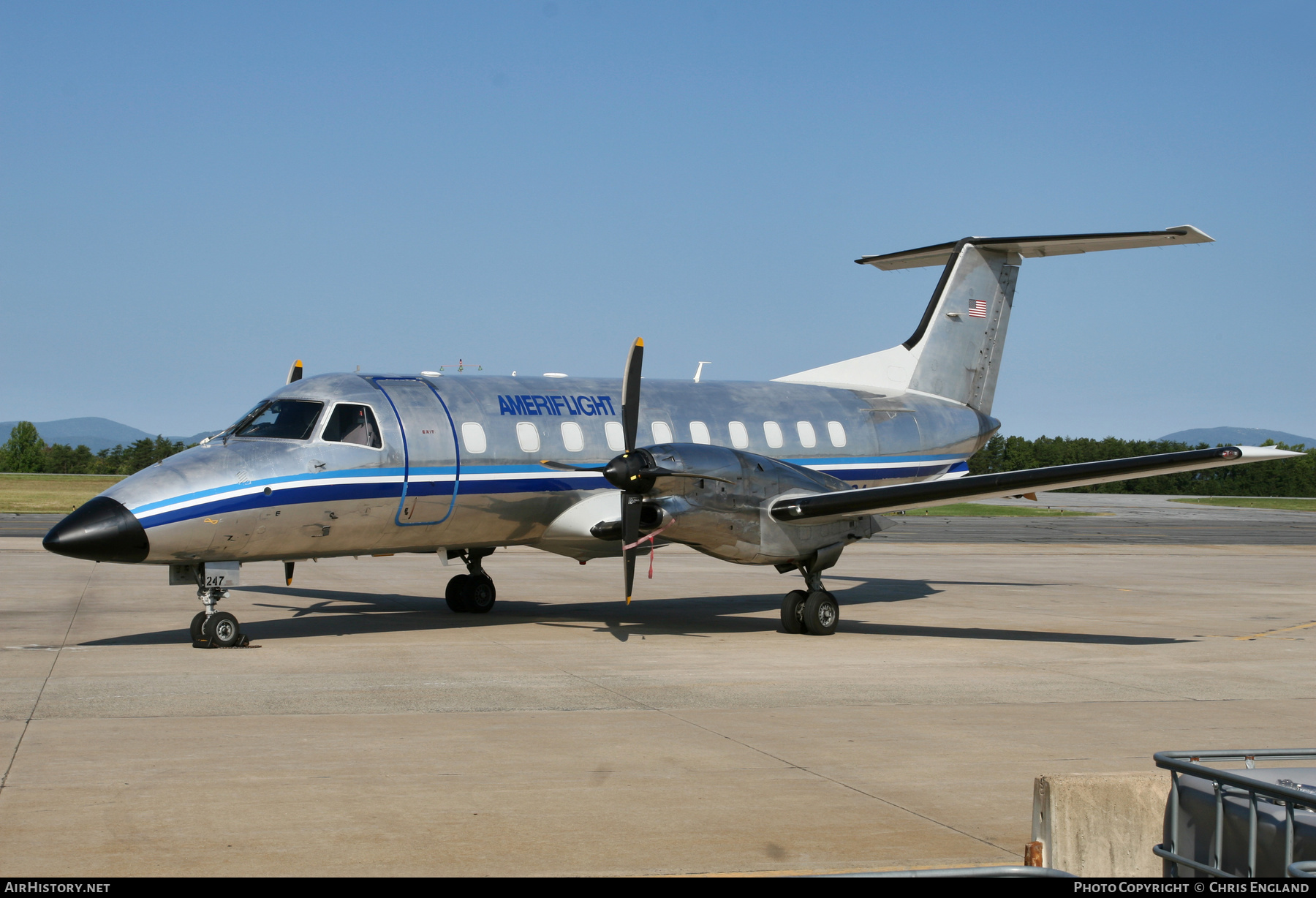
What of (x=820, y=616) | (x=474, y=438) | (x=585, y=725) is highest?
(x=474, y=438)

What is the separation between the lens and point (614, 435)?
51.6ft

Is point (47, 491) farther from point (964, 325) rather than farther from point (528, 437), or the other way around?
point (964, 325)

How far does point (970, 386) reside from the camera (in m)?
20.1

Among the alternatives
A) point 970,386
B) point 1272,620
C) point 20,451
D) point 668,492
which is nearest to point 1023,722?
point 668,492

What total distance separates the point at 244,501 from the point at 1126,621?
1192 centimetres

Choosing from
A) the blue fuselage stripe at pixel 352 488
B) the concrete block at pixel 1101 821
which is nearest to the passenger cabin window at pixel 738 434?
the blue fuselage stripe at pixel 352 488

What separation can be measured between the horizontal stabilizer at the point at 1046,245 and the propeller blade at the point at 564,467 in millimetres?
8493

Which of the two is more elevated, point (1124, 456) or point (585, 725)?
point (1124, 456)

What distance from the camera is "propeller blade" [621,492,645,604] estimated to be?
532 inches

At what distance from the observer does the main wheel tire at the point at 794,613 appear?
14.8 m

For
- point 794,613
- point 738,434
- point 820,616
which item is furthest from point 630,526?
point 738,434

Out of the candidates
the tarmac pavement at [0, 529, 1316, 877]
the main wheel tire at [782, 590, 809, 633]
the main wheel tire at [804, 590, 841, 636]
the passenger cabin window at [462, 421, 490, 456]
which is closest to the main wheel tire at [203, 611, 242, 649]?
the tarmac pavement at [0, 529, 1316, 877]

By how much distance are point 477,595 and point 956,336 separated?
916 cm

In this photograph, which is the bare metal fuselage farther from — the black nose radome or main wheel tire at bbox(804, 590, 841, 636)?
main wheel tire at bbox(804, 590, 841, 636)
